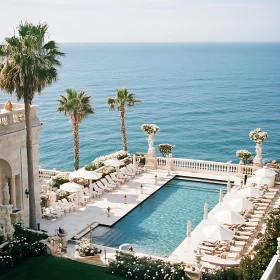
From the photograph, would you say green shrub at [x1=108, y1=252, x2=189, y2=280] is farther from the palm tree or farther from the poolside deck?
the palm tree

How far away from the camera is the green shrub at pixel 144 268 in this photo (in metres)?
16.9

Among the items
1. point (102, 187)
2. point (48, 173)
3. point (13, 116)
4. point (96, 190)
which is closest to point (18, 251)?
point (13, 116)

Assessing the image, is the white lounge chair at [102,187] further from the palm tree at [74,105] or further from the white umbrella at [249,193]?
the white umbrella at [249,193]

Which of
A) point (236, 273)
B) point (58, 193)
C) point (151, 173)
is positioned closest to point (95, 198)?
point (58, 193)

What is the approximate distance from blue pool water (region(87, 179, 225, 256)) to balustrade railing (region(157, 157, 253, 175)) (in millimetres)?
2104

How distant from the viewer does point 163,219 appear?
1017 inches

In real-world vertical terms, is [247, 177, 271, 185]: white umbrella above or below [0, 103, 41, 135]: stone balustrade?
below

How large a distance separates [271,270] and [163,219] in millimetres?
10775

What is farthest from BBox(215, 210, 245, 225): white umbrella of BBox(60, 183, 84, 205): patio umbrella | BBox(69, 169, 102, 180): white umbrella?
BBox(69, 169, 102, 180): white umbrella

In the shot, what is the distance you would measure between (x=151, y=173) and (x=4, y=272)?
18661 millimetres

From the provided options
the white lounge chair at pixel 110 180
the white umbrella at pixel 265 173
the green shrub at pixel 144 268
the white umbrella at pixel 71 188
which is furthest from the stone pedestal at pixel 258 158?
the green shrub at pixel 144 268

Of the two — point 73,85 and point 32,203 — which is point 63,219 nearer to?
point 32,203

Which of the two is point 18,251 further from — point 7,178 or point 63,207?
point 63,207

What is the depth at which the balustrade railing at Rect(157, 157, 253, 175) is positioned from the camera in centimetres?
3347
